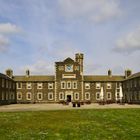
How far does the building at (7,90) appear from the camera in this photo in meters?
80.6

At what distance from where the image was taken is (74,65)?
9319cm

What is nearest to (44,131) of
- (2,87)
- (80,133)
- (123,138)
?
(80,133)

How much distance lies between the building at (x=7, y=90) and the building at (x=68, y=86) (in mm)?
2490

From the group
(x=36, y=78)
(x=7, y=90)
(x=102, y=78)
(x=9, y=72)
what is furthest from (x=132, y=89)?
(x=9, y=72)

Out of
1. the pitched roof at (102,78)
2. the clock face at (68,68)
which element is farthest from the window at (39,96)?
the pitched roof at (102,78)

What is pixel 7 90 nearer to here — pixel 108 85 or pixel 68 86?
pixel 68 86

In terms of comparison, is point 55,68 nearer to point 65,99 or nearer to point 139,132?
point 65,99

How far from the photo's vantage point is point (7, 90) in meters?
85.5

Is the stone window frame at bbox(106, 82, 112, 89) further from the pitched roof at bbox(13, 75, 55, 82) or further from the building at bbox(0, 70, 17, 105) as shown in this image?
the building at bbox(0, 70, 17, 105)

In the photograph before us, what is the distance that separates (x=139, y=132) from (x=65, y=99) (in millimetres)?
72449

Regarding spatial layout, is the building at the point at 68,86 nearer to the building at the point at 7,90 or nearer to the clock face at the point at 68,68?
the clock face at the point at 68,68

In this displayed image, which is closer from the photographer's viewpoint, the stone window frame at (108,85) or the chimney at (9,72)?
the stone window frame at (108,85)

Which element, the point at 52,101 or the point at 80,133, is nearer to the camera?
the point at 80,133

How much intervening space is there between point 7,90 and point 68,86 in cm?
1662
